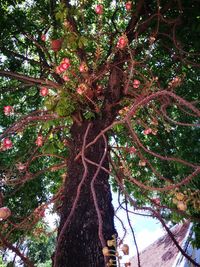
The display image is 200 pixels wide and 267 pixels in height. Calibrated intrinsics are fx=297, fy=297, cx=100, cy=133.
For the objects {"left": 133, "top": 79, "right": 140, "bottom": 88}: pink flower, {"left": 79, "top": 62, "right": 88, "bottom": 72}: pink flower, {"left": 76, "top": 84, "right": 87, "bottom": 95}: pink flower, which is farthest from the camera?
{"left": 133, "top": 79, "right": 140, "bottom": 88}: pink flower

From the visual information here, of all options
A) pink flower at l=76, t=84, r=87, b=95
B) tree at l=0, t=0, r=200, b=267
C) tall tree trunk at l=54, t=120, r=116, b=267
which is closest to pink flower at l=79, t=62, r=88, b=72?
tree at l=0, t=0, r=200, b=267

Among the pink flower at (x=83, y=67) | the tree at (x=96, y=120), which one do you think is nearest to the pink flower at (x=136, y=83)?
the tree at (x=96, y=120)

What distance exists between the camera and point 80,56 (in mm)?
3277

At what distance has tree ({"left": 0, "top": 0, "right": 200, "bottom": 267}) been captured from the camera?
78.5 inches

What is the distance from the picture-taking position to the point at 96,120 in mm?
3002

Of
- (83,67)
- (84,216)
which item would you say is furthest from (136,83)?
(84,216)

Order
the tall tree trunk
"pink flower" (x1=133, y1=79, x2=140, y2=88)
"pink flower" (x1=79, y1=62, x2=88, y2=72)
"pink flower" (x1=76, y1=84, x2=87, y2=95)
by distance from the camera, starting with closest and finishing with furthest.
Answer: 1. the tall tree trunk
2. "pink flower" (x1=76, y1=84, x2=87, y2=95)
3. "pink flower" (x1=79, y1=62, x2=88, y2=72)
4. "pink flower" (x1=133, y1=79, x2=140, y2=88)

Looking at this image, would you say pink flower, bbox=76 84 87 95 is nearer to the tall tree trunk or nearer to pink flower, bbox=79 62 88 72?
pink flower, bbox=79 62 88 72

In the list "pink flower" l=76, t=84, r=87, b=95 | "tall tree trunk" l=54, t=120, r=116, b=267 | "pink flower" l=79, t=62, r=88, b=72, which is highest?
"pink flower" l=79, t=62, r=88, b=72

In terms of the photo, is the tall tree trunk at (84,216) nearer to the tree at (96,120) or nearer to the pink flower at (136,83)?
the tree at (96,120)

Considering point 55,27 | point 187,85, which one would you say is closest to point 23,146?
point 55,27

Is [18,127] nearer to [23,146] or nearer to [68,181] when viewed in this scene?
[68,181]

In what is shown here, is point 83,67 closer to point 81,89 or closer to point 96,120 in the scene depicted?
point 81,89

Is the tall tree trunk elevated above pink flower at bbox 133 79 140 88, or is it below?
below
